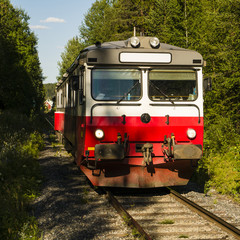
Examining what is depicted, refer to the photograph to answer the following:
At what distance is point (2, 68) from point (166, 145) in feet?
86.8

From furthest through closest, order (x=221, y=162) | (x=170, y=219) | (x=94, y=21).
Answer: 1. (x=94, y=21)
2. (x=221, y=162)
3. (x=170, y=219)

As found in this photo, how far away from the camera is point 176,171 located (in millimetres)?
7445

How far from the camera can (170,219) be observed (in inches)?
230

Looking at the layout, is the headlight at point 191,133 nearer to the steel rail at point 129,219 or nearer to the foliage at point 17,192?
the steel rail at point 129,219

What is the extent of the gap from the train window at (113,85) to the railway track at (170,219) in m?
1.96

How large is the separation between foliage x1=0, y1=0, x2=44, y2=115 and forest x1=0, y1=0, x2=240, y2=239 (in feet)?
0.29

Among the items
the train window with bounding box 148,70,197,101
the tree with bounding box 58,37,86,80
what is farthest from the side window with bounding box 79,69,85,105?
the tree with bounding box 58,37,86,80

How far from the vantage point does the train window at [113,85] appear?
7.00 meters

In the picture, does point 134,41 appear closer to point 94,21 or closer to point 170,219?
point 170,219

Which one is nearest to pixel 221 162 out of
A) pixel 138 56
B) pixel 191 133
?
pixel 191 133

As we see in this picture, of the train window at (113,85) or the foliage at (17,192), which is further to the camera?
the train window at (113,85)

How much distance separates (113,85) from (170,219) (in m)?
2.73

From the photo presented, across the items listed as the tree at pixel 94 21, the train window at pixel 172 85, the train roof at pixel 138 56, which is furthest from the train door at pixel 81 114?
the tree at pixel 94 21

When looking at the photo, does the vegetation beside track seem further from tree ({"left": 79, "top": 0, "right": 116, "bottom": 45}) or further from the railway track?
tree ({"left": 79, "top": 0, "right": 116, "bottom": 45})
